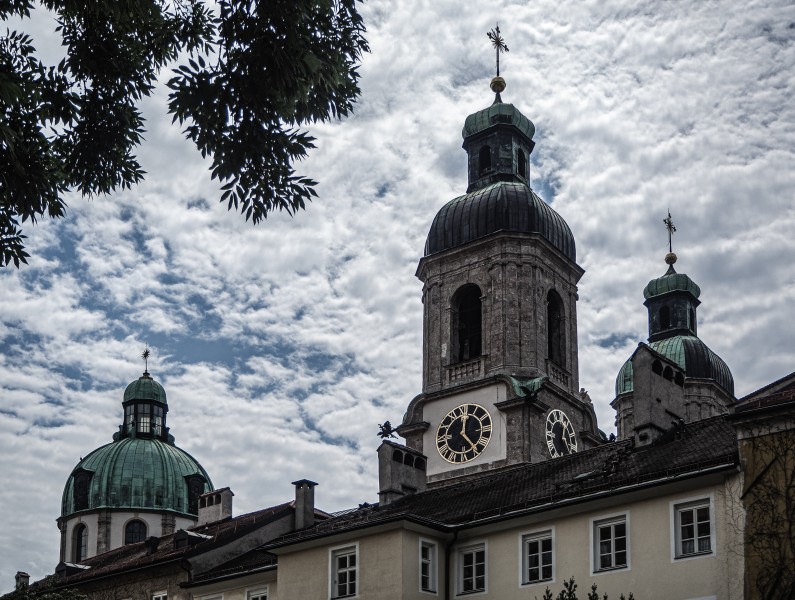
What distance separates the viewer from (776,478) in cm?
2784

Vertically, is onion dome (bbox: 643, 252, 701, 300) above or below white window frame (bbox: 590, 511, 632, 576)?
above

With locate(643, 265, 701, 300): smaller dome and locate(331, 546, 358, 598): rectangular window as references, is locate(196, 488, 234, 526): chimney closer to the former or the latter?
locate(331, 546, 358, 598): rectangular window

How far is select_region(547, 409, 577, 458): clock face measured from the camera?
181 feet

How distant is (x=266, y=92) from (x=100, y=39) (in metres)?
2.60

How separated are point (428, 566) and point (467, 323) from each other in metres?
25.6

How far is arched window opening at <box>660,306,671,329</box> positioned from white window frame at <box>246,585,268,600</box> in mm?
48815

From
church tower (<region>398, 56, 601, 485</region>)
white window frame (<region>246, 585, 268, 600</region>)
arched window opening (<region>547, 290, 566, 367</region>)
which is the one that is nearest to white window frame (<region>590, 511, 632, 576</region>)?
white window frame (<region>246, 585, 268, 600</region>)

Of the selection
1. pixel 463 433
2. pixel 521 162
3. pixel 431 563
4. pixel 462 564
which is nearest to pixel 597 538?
pixel 462 564

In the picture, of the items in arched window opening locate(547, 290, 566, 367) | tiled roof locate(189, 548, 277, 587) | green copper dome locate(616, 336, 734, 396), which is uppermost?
green copper dome locate(616, 336, 734, 396)

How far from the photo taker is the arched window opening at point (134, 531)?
81750 mm

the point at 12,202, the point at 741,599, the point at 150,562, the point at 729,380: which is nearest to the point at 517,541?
the point at 741,599

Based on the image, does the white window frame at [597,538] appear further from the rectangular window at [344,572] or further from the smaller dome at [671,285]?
the smaller dome at [671,285]

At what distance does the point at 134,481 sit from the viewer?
8331cm

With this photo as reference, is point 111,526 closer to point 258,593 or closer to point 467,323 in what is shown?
point 467,323
